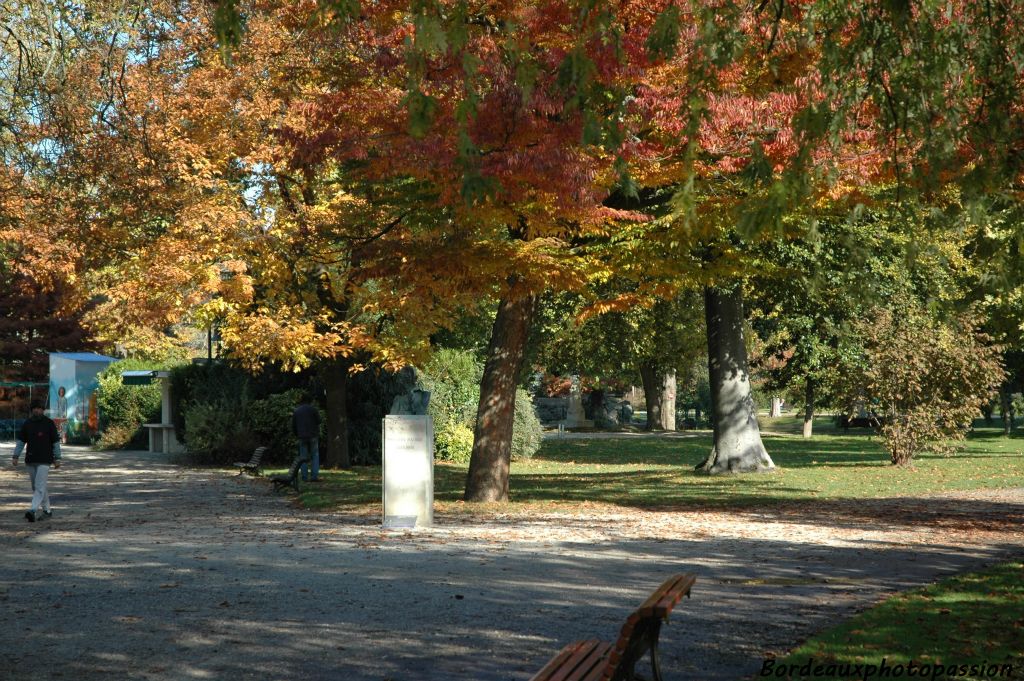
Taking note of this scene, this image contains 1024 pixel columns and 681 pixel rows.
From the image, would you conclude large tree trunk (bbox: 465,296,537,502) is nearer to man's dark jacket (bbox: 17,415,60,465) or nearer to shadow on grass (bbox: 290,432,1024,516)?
shadow on grass (bbox: 290,432,1024,516)

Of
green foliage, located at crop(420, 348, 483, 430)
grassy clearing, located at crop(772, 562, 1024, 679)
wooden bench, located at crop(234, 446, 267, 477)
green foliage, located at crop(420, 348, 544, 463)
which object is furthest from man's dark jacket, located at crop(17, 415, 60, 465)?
green foliage, located at crop(420, 348, 483, 430)

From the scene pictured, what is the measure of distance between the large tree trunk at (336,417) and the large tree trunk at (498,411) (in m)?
11.3

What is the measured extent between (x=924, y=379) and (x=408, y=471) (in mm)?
16955

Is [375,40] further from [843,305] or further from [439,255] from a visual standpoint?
[843,305]

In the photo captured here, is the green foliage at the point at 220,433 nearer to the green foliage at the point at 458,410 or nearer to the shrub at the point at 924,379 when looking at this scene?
the green foliage at the point at 458,410

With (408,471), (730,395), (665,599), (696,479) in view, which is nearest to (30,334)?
(730,395)

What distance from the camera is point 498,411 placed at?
19328 millimetres

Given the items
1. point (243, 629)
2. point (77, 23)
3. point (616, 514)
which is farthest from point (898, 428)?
point (243, 629)

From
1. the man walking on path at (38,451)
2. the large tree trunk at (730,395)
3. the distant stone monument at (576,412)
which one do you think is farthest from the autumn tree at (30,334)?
the man walking on path at (38,451)

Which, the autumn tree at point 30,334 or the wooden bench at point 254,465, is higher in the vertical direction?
the autumn tree at point 30,334

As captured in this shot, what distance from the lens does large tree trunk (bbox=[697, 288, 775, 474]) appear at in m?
27.2

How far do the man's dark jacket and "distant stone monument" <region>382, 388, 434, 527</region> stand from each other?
15.7 ft

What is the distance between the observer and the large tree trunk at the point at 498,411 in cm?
1933

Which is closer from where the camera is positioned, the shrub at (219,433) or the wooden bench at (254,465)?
the wooden bench at (254,465)
